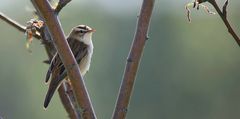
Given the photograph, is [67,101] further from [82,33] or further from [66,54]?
[82,33]

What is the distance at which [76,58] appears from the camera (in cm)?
618

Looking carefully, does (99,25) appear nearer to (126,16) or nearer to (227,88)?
(126,16)

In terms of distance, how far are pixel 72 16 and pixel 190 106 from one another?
25.5 feet

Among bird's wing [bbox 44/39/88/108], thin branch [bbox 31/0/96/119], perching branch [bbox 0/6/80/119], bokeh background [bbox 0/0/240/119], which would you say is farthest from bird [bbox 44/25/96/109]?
bokeh background [bbox 0/0/240/119]

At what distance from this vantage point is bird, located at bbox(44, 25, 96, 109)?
5.19 m

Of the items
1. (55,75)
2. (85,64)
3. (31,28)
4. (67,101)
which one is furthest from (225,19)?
(85,64)

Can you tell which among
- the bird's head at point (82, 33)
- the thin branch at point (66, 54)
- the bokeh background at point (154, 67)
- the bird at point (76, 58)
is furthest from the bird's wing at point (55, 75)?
the bokeh background at point (154, 67)

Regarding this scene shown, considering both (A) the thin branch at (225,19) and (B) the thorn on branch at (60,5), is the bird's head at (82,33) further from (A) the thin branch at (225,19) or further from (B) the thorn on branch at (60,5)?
(A) the thin branch at (225,19)

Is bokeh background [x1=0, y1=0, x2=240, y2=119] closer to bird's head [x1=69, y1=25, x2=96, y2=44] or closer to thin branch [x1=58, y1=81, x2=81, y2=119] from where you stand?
bird's head [x1=69, y1=25, x2=96, y2=44]

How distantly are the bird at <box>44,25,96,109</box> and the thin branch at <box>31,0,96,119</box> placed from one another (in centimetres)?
161

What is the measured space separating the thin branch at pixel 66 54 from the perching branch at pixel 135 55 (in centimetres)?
15

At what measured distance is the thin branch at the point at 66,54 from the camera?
9.68 ft

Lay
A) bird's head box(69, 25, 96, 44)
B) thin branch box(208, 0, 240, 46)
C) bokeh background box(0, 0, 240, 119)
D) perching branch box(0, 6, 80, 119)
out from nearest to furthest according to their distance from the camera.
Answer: thin branch box(208, 0, 240, 46) → perching branch box(0, 6, 80, 119) → bird's head box(69, 25, 96, 44) → bokeh background box(0, 0, 240, 119)

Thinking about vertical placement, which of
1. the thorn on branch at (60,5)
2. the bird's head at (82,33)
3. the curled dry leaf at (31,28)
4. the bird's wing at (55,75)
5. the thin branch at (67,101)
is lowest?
the bird's head at (82,33)
